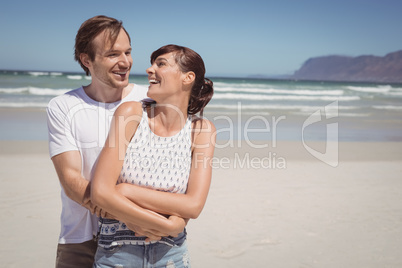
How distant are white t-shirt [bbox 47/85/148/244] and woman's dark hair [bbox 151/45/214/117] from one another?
477mm

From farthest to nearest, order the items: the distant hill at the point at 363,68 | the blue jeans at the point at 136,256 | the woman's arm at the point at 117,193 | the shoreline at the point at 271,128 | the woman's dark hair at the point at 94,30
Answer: the distant hill at the point at 363,68 → the shoreline at the point at 271,128 → the woman's dark hair at the point at 94,30 → the blue jeans at the point at 136,256 → the woman's arm at the point at 117,193

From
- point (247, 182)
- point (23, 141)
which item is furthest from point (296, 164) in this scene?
point (23, 141)

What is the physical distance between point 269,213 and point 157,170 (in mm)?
3914

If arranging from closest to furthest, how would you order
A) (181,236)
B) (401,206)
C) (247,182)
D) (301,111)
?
(181,236) → (401,206) → (247,182) → (301,111)

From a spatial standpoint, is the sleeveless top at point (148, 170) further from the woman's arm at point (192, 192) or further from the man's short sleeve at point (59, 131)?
Result: the man's short sleeve at point (59, 131)

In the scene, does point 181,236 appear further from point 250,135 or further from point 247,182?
point 250,135

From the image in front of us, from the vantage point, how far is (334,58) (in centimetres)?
12050

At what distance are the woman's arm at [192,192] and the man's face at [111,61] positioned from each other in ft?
1.86

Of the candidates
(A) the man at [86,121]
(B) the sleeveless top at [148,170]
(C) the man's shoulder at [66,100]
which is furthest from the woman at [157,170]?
(C) the man's shoulder at [66,100]

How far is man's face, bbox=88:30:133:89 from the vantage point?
93.6 inches

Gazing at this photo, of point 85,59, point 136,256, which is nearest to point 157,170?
point 136,256

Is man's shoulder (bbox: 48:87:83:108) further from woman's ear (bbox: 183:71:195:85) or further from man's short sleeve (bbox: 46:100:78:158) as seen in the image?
woman's ear (bbox: 183:71:195:85)

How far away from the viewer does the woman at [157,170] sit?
2.00 m

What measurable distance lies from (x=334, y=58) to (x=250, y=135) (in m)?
118
